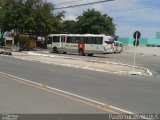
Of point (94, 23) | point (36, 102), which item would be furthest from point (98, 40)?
point (36, 102)

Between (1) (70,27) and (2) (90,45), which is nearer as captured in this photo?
(2) (90,45)

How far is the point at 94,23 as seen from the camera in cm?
8494

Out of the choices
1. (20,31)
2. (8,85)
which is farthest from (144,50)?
(8,85)

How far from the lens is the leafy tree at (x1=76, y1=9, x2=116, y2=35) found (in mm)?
84438

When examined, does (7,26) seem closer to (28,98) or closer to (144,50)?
(144,50)

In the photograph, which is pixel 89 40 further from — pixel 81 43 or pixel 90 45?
pixel 81 43

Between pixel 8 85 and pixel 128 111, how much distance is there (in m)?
6.93

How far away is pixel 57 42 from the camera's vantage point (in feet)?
198

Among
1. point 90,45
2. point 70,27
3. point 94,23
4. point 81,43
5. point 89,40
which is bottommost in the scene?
point 90,45

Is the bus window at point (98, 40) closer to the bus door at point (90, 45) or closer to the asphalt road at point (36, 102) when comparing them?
the bus door at point (90, 45)

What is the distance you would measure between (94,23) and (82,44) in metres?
30.2

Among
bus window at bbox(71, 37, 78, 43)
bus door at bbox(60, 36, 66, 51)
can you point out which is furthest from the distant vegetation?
bus window at bbox(71, 37, 78, 43)

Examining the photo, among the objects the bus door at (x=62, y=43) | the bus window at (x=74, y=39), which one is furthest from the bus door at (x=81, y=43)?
the bus door at (x=62, y=43)

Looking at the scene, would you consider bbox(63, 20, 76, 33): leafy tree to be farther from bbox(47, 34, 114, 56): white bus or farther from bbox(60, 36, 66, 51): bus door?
bbox(60, 36, 66, 51): bus door
